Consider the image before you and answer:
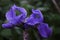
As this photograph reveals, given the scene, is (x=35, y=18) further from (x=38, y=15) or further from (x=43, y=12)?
(x=43, y=12)

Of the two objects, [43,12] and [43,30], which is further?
[43,12]

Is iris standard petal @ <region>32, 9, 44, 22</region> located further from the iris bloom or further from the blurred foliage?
the blurred foliage

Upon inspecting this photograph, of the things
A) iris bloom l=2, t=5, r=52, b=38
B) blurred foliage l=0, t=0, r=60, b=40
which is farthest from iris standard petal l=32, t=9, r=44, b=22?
blurred foliage l=0, t=0, r=60, b=40

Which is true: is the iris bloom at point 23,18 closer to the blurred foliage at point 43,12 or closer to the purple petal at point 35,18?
the purple petal at point 35,18

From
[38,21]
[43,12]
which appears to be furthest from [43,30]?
[43,12]

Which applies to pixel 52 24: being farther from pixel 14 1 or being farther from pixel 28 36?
pixel 28 36

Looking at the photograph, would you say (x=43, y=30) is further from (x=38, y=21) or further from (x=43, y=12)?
(x=43, y=12)

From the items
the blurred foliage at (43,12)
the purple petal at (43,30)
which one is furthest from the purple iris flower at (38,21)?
the blurred foliage at (43,12)

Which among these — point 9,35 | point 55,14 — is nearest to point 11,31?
point 9,35
